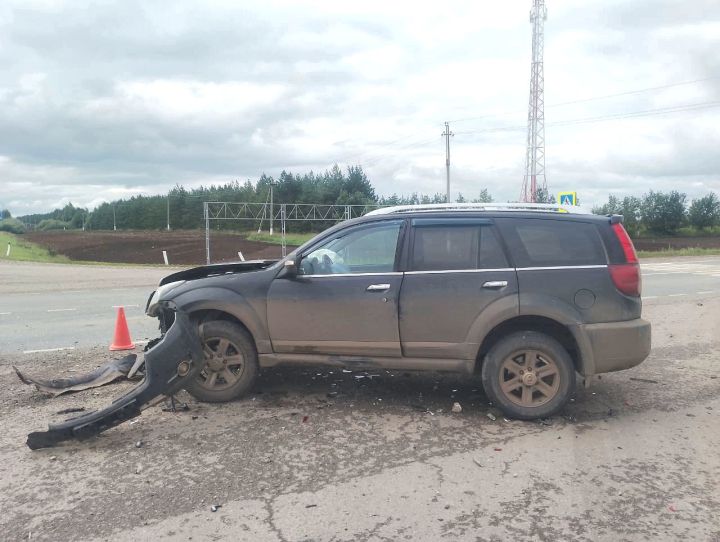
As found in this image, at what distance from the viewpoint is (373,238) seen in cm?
552

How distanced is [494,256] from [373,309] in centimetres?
119

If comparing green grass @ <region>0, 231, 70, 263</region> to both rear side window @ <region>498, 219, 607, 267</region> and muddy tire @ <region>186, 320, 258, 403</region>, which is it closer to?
muddy tire @ <region>186, 320, 258, 403</region>

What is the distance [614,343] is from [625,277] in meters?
0.58

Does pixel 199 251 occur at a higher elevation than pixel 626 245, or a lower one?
lower

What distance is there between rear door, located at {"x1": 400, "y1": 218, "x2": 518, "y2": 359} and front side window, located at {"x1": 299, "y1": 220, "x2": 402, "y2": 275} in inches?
9.4

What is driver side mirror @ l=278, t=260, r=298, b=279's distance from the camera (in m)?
5.41

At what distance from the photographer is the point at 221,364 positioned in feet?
18.1

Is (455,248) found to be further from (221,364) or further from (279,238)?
(279,238)

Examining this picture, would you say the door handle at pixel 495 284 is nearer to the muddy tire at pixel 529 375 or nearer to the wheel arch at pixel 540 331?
the wheel arch at pixel 540 331

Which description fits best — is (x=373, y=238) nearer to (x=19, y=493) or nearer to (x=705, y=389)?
(x=19, y=493)

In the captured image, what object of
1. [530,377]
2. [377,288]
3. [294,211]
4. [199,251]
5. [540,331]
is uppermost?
[294,211]

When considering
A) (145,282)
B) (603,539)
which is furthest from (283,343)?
(145,282)

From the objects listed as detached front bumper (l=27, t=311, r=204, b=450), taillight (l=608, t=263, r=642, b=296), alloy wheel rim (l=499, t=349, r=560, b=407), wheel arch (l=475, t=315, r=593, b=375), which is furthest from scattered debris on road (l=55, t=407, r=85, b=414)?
taillight (l=608, t=263, r=642, b=296)

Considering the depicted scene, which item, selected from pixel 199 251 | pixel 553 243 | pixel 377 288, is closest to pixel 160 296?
pixel 377 288
